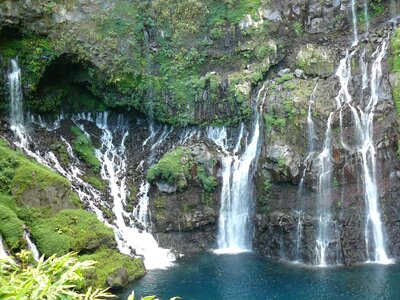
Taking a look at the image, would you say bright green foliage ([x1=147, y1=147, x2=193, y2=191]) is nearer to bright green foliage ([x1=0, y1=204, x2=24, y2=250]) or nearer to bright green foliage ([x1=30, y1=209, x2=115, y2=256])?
bright green foliage ([x1=30, y1=209, x2=115, y2=256])

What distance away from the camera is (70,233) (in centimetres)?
1953

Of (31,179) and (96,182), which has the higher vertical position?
(96,182)

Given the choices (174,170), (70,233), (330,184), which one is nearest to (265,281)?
(330,184)

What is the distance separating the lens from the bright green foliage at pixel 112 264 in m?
18.5

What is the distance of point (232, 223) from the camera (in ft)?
79.2

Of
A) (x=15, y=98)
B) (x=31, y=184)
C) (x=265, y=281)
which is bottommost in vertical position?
(x=265, y=281)

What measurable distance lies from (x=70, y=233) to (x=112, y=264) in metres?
2.09

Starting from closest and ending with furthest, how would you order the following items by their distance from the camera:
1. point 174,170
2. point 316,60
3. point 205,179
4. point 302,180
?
point 302,180
point 174,170
point 205,179
point 316,60

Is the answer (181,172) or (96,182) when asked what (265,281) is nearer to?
(181,172)

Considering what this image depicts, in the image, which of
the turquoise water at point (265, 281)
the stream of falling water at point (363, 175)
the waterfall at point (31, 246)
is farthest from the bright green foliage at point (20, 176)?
the stream of falling water at point (363, 175)

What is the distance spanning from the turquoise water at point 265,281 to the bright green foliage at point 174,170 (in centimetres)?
410

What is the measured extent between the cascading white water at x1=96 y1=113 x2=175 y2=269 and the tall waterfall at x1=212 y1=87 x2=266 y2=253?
319 cm

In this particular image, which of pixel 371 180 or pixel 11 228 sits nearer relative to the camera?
pixel 11 228

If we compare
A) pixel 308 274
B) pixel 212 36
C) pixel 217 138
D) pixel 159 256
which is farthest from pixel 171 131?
pixel 308 274
